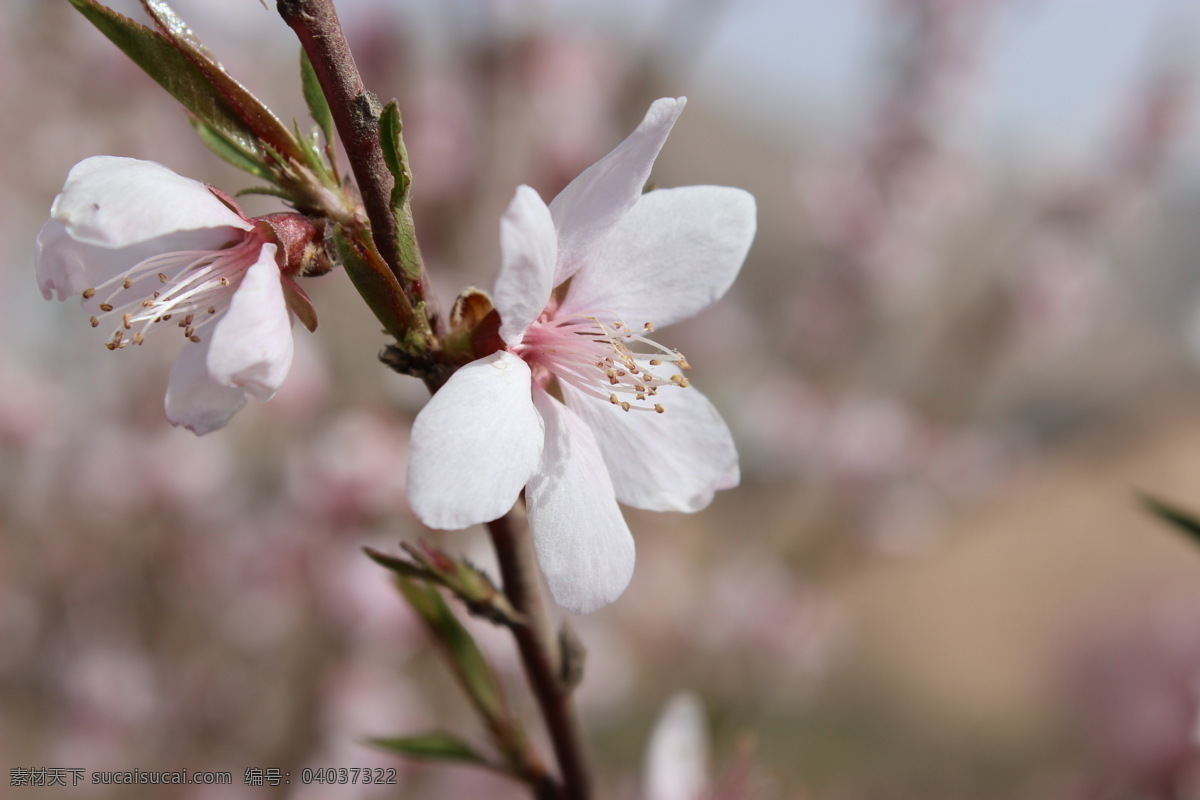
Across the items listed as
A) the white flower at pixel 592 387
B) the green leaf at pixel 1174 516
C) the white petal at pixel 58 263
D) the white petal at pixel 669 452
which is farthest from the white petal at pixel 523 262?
the green leaf at pixel 1174 516

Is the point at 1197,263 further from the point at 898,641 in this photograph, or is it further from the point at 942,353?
the point at 942,353

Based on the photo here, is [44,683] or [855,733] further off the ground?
[44,683]

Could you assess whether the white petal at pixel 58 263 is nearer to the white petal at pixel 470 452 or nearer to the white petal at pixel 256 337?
the white petal at pixel 256 337

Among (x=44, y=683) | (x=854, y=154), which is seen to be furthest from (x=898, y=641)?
(x=44, y=683)

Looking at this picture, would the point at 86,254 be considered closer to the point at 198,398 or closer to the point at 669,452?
the point at 198,398

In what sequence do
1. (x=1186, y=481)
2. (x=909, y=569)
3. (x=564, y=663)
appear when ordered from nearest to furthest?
1. (x=564, y=663)
2. (x=909, y=569)
3. (x=1186, y=481)

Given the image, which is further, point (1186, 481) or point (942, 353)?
point (1186, 481)
